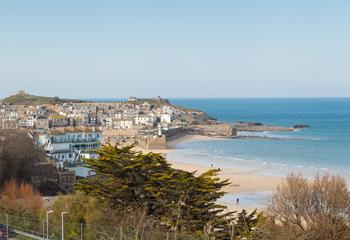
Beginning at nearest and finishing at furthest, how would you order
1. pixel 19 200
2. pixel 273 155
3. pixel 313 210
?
pixel 313 210, pixel 19 200, pixel 273 155

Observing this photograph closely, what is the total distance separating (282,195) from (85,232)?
7524 millimetres

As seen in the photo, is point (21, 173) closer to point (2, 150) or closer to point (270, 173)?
point (2, 150)

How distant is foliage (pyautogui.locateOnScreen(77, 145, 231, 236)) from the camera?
18719 mm

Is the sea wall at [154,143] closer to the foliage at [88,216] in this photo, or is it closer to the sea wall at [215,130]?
the sea wall at [215,130]

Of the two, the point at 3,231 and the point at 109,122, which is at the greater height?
the point at 3,231

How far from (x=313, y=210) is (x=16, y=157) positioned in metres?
17.9

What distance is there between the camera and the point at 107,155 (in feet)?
70.3

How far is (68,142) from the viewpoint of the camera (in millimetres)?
43219

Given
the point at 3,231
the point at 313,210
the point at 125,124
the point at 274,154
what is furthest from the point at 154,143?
the point at 3,231

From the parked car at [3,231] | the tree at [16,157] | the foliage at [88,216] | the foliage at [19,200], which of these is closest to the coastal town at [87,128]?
Result: the tree at [16,157]

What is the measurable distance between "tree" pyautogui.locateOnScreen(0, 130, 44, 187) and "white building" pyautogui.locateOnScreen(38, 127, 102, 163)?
735 centimetres

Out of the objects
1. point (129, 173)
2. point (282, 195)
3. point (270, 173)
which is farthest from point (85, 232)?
point (270, 173)

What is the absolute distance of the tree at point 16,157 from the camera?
29.8 metres

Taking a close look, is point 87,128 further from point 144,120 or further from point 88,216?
point 144,120
